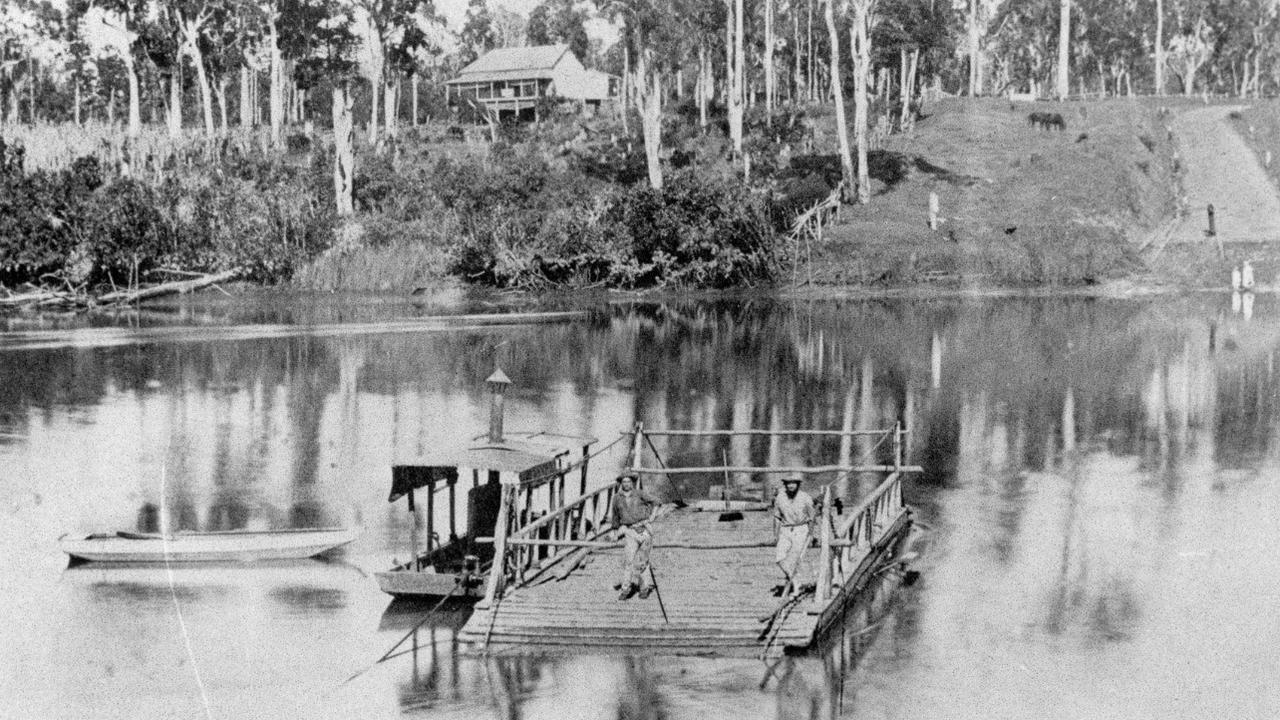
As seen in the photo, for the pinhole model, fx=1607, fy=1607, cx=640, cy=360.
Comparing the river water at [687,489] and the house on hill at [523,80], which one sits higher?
the house on hill at [523,80]

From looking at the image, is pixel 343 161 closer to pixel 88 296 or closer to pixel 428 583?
pixel 88 296

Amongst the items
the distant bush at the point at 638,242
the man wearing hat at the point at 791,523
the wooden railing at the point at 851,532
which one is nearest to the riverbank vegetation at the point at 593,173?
the distant bush at the point at 638,242

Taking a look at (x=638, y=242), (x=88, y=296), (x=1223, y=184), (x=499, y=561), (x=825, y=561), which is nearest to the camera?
(x=825, y=561)

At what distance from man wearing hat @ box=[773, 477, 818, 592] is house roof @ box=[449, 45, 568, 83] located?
10243 centimetres

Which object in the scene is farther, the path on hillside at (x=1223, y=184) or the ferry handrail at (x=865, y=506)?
the path on hillside at (x=1223, y=184)

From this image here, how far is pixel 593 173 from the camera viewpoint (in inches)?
3511

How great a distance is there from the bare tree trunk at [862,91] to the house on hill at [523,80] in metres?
41.7

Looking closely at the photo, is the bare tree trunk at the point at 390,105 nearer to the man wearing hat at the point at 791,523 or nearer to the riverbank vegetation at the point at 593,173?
the riverbank vegetation at the point at 593,173

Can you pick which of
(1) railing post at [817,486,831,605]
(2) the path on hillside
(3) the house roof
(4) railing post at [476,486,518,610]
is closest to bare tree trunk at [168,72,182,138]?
(3) the house roof

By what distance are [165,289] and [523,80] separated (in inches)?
2131

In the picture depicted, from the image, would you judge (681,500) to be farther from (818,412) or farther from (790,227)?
(790,227)

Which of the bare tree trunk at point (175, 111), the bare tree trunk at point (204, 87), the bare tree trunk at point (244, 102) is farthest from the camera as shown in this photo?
the bare tree trunk at point (244, 102)

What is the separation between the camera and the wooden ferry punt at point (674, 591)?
2144 centimetres

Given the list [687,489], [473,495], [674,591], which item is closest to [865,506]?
[674,591]
